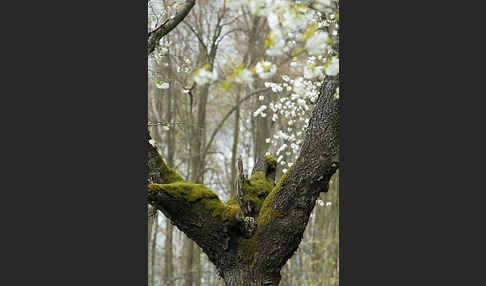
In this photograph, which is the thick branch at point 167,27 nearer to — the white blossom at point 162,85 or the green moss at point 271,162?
the white blossom at point 162,85

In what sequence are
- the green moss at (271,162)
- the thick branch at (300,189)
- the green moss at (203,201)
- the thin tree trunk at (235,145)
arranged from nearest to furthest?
1. the green moss at (203,201)
2. the thick branch at (300,189)
3. the thin tree trunk at (235,145)
4. the green moss at (271,162)

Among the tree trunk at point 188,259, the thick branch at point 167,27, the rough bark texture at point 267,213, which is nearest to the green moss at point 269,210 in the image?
the rough bark texture at point 267,213

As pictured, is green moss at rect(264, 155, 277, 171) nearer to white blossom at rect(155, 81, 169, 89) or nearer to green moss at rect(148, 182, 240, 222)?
green moss at rect(148, 182, 240, 222)

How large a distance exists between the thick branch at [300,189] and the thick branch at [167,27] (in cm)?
137

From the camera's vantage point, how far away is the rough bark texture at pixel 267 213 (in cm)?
375

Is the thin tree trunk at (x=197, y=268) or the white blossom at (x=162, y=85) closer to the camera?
the white blossom at (x=162, y=85)

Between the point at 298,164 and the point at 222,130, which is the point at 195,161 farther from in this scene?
the point at 298,164

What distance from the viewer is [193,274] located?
663 cm

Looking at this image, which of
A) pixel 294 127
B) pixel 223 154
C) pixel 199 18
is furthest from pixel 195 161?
pixel 199 18

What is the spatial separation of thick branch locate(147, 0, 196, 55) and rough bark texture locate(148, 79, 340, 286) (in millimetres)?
915

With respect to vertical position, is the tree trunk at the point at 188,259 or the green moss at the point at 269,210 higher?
the green moss at the point at 269,210

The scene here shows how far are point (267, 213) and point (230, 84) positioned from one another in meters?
1.50

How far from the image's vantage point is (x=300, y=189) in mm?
3938

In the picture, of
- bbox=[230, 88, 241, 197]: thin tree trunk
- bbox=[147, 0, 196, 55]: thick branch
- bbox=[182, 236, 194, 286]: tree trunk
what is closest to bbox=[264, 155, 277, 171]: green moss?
bbox=[230, 88, 241, 197]: thin tree trunk
